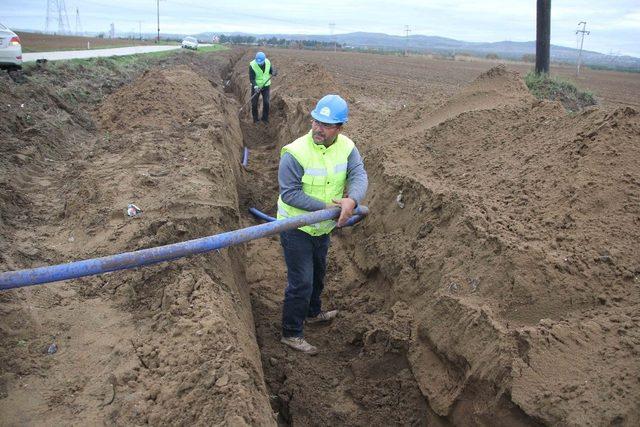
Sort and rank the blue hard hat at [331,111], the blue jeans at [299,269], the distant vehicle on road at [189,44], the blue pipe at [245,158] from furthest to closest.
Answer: the distant vehicle on road at [189,44] < the blue pipe at [245,158] < the blue jeans at [299,269] < the blue hard hat at [331,111]

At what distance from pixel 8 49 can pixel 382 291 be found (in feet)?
42.5

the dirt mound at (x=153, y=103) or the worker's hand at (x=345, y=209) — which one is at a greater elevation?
the dirt mound at (x=153, y=103)

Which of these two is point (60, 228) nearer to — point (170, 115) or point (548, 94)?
point (170, 115)

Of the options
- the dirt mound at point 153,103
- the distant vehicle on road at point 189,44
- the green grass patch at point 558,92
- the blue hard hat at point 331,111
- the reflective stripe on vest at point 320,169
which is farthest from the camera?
the distant vehicle on road at point 189,44

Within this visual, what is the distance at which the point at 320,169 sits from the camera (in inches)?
175

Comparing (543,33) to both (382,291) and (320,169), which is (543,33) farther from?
(320,169)

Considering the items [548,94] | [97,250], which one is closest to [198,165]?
[97,250]

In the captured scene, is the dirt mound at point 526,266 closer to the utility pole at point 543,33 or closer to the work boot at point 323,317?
the work boot at point 323,317

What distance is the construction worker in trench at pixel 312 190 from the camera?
4.32 metres

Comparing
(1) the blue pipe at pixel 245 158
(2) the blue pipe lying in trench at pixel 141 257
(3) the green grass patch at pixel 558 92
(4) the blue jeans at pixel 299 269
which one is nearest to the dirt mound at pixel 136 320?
(4) the blue jeans at pixel 299 269

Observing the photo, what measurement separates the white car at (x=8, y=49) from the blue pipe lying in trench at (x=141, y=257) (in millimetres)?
13030

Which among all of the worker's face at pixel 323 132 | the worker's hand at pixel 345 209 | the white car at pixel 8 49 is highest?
the white car at pixel 8 49

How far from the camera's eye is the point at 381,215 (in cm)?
657

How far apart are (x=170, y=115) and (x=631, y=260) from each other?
8.66 meters
